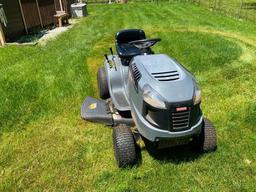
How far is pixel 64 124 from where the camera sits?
5258 millimetres

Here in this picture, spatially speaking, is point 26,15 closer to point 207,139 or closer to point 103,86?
point 103,86

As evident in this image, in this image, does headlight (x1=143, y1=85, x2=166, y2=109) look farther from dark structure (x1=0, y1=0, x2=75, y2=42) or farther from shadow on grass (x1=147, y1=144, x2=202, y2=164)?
dark structure (x1=0, y1=0, x2=75, y2=42)

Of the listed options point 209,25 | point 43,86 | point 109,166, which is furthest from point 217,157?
point 209,25

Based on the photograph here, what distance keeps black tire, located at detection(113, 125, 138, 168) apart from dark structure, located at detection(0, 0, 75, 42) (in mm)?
9159

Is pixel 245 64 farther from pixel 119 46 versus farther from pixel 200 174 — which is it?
pixel 200 174

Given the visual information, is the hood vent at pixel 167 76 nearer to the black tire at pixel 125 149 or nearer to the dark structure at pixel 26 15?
the black tire at pixel 125 149

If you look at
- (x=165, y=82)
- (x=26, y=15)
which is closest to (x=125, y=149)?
(x=165, y=82)

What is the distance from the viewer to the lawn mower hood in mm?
3500

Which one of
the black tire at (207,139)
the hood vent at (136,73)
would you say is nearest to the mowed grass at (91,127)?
the black tire at (207,139)

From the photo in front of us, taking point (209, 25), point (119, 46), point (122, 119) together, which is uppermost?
point (119, 46)

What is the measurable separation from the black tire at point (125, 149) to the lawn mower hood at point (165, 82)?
0.72 meters

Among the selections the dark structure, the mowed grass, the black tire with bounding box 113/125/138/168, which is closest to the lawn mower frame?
the black tire with bounding box 113/125/138/168

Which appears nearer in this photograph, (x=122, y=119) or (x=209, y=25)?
(x=122, y=119)

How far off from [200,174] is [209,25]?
10.8 m
